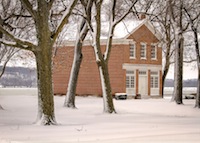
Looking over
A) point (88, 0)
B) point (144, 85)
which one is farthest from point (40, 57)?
point (144, 85)

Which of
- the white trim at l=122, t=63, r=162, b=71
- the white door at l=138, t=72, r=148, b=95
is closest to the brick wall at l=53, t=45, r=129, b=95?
the white trim at l=122, t=63, r=162, b=71

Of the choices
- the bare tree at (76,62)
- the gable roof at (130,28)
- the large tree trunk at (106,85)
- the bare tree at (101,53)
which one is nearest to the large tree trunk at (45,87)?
the bare tree at (101,53)

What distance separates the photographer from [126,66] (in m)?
45.5

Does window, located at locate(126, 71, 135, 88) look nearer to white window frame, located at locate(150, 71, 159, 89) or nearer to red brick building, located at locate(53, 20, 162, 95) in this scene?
red brick building, located at locate(53, 20, 162, 95)

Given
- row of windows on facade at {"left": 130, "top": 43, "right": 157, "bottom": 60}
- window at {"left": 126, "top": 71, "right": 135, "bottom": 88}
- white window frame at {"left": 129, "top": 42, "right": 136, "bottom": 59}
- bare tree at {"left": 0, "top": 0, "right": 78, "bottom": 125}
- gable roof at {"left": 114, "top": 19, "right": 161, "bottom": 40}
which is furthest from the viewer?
row of windows on facade at {"left": 130, "top": 43, "right": 157, "bottom": 60}

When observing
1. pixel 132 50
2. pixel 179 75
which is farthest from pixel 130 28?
pixel 179 75

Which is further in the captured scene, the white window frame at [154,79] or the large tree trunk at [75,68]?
the white window frame at [154,79]

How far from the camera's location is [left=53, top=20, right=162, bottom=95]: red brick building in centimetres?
4529

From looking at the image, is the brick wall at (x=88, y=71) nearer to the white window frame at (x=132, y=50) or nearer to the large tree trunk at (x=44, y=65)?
the white window frame at (x=132, y=50)

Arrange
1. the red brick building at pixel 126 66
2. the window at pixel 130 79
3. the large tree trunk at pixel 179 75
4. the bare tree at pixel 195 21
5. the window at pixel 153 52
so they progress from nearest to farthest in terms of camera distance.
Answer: the bare tree at pixel 195 21, the large tree trunk at pixel 179 75, the red brick building at pixel 126 66, the window at pixel 130 79, the window at pixel 153 52

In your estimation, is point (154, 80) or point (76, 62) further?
point (154, 80)

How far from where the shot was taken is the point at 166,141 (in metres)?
9.97

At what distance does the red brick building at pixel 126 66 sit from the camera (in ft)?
149

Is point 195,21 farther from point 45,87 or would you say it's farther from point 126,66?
point 45,87
